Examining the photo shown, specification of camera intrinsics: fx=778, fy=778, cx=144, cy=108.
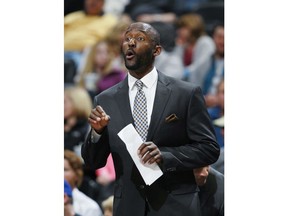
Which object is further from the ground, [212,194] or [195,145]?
[195,145]

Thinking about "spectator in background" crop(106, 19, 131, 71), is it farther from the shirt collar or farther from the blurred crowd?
the shirt collar

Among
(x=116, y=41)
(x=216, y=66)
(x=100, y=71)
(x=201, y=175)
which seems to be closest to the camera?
(x=201, y=175)

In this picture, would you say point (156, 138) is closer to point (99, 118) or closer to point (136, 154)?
point (136, 154)

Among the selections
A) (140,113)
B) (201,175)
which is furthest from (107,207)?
(140,113)

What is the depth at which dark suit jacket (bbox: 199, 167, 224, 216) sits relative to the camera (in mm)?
2750

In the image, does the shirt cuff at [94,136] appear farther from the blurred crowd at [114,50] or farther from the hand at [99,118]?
the blurred crowd at [114,50]

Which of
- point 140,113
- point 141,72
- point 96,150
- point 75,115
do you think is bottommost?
point 75,115

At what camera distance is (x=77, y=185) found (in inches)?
142

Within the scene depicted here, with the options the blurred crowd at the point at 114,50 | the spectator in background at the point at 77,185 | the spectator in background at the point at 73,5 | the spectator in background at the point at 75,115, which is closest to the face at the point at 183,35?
the blurred crowd at the point at 114,50

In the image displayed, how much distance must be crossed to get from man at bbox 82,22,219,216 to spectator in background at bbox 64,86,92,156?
1.57m

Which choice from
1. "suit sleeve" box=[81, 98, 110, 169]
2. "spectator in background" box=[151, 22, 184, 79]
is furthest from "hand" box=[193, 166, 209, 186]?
"spectator in background" box=[151, 22, 184, 79]

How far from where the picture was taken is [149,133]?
2414 millimetres

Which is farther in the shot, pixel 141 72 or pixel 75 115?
pixel 75 115

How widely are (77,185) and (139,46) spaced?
135 centimetres
